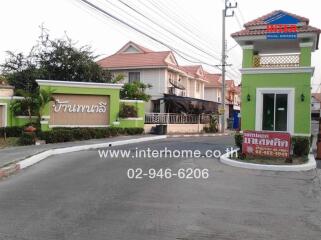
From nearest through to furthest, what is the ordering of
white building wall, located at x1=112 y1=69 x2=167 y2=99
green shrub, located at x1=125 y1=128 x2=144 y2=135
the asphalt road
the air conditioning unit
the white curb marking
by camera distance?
the asphalt road < the white curb marking < green shrub, located at x1=125 y1=128 x2=144 y2=135 < white building wall, located at x1=112 y1=69 x2=167 y2=99 < the air conditioning unit

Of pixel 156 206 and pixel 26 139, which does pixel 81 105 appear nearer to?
pixel 26 139

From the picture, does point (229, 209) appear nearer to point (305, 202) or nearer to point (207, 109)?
point (305, 202)

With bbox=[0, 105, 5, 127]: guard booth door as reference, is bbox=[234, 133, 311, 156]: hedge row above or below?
below

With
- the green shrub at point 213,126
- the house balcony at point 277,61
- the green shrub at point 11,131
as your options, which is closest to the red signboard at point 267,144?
the house balcony at point 277,61

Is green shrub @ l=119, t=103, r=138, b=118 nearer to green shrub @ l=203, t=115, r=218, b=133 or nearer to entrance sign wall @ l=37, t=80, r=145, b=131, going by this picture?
entrance sign wall @ l=37, t=80, r=145, b=131

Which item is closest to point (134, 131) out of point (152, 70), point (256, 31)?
point (256, 31)

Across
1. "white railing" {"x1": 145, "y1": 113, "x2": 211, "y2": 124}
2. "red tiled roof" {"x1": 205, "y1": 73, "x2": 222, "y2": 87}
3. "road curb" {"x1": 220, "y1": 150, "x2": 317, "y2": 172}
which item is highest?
"red tiled roof" {"x1": 205, "y1": 73, "x2": 222, "y2": 87}

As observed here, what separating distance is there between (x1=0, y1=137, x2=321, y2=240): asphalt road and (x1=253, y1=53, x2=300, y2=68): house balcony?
7355mm

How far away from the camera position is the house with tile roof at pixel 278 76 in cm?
1830

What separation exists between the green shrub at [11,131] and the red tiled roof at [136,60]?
64.5ft

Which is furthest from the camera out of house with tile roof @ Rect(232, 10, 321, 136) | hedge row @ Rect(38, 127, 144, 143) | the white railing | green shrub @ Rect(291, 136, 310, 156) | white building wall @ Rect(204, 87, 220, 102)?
→ white building wall @ Rect(204, 87, 220, 102)

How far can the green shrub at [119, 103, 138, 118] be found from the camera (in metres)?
27.2

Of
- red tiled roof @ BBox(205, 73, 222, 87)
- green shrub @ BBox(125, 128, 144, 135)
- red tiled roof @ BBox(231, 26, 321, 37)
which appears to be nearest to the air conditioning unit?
green shrub @ BBox(125, 128, 144, 135)

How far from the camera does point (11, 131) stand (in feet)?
71.6
